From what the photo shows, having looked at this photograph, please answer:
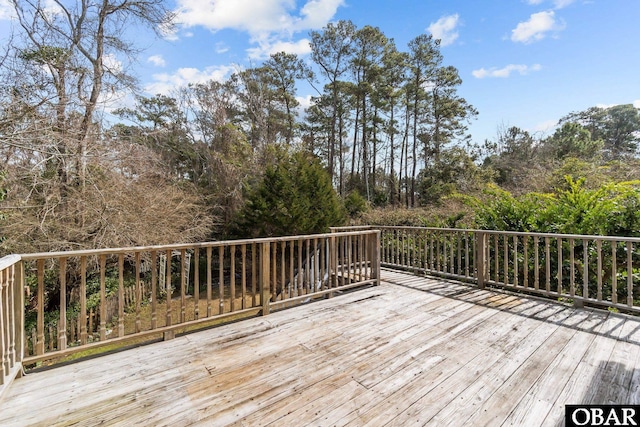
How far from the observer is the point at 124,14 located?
8531 millimetres

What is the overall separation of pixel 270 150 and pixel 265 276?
10679 mm

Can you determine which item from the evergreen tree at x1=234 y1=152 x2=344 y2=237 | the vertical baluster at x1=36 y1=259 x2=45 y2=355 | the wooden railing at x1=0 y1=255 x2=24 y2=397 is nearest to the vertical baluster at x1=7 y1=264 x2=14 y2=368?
the wooden railing at x1=0 y1=255 x2=24 y2=397

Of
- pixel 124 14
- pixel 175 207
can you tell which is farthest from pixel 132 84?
pixel 175 207

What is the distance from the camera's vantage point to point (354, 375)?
78.8 inches

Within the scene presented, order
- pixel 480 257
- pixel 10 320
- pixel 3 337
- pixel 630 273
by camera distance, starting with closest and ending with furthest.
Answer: pixel 3 337 < pixel 10 320 < pixel 630 273 < pixel 480 257

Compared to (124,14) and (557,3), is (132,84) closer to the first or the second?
(124,14)

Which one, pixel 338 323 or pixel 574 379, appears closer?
pixel 574 379

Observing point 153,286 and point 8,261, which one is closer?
point 8,261

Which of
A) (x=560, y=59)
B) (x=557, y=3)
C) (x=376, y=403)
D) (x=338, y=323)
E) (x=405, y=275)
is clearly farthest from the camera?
(x=560, y=59)

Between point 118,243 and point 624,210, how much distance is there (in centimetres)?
991

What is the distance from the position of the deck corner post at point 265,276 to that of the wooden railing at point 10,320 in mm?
1889

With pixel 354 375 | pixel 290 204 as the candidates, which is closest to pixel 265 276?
pixel 354 375

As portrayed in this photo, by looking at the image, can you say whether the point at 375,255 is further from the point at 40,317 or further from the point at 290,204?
the point at 290,204

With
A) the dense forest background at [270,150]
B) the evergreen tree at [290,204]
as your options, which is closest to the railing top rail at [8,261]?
the dense forest background at [270,150]
